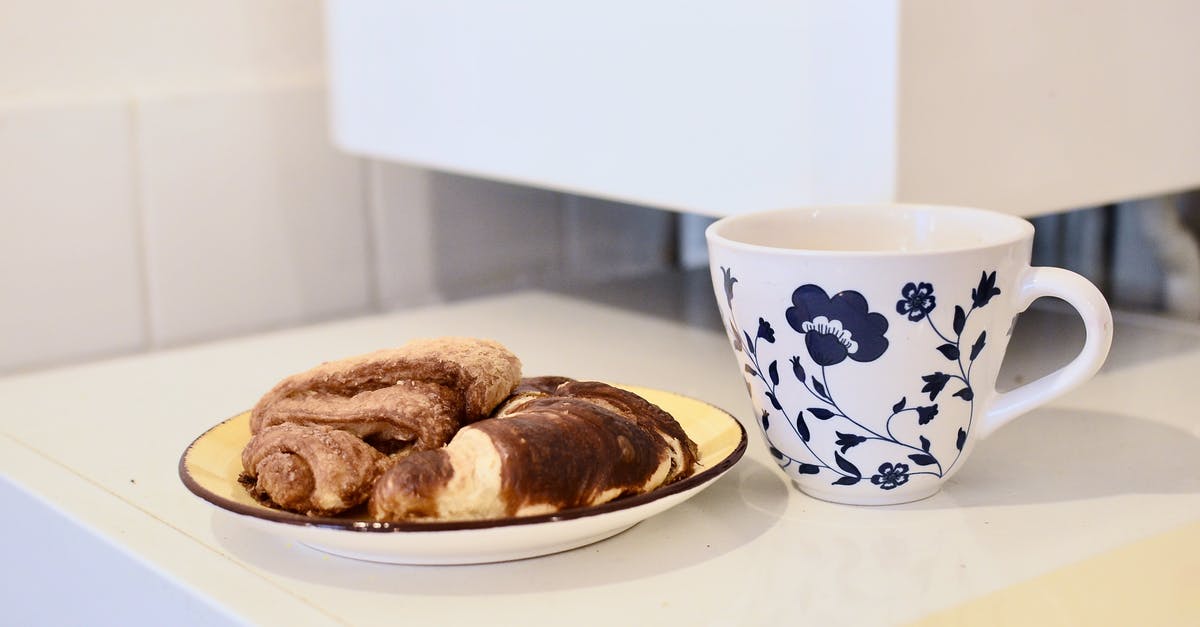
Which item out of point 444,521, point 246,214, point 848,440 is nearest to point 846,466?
point 848,440

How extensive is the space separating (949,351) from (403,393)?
16cm

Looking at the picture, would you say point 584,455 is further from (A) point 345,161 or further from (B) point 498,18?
(A) point 345,161

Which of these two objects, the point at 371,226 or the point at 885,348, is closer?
the point at 885,348

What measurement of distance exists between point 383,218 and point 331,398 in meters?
0.46

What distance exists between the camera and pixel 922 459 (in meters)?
0.37

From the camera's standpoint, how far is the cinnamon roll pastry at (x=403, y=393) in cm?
36

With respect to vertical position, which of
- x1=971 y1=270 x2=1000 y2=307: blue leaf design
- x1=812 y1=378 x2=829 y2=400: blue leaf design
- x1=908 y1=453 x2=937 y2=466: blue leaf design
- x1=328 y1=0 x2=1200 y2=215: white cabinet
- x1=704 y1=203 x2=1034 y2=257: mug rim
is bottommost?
x1=908 y1=453 x2=937 y2=466: blue leaf design

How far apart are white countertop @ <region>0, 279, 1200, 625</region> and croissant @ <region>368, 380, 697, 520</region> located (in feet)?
0.08

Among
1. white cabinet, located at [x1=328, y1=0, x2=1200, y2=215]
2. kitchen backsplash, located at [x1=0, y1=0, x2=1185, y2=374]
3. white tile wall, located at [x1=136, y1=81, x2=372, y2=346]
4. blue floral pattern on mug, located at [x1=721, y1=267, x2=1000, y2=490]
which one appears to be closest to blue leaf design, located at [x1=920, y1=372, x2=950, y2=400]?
blue floral pattern on mug, located at [x1=721, y1=267, x2=1000, y2=490]

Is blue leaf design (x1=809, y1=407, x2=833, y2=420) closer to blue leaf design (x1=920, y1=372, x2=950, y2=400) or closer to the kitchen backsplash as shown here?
blue leaf design (x1=920, y1=372, x2=950, y2=400)

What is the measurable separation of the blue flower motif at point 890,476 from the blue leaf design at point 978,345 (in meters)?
0.04

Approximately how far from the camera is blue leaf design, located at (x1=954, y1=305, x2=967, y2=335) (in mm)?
354

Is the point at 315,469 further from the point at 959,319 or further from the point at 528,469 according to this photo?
the point at 959,319

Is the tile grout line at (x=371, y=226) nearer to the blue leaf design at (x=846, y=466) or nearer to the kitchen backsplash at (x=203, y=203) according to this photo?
the kitchen backsplash at (x=203, y=203)
